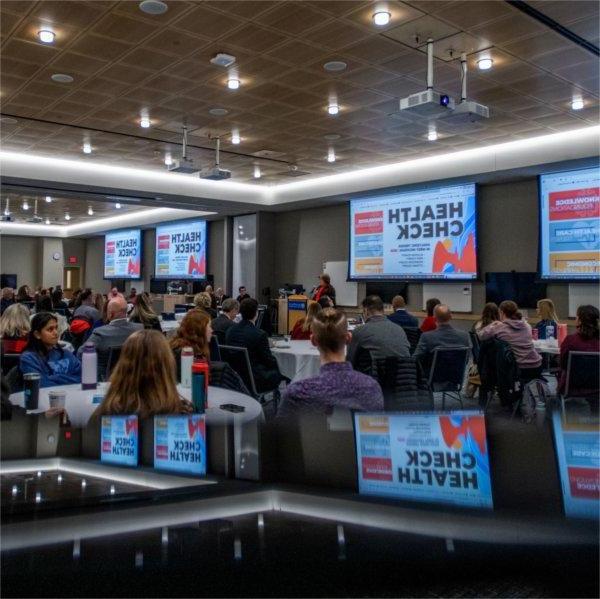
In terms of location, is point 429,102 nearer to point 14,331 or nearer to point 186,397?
point 186,397

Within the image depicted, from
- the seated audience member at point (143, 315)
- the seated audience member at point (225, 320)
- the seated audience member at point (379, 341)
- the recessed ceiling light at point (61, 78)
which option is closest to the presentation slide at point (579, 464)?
the seated audience member at point (379, 341)

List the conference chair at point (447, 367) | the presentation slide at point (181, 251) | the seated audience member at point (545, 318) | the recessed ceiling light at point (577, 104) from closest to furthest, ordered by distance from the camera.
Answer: the conference chair at point (447, 367), the recessed ceiling light at point (577, 104), the seated audience member at point (545, 318), the presentation slide at point (181, 251)

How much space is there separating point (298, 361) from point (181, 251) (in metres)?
11.5

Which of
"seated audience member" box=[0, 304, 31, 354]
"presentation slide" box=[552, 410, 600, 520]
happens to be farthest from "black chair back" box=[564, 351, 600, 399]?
"seated audience member" box=[0, 304, 31, 354]

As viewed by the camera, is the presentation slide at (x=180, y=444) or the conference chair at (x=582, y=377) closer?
the presentation slide at (x=180, y=444)

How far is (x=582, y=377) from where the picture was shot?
4871 mm

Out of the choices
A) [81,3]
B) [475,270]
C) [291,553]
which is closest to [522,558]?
[291,553]

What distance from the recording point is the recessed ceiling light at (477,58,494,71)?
19.4 feet

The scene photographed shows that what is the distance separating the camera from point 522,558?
0.80 metres

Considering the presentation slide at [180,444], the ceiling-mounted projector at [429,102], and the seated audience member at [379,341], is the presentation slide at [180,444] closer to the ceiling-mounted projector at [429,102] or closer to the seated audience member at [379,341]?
the seated audience member at [379,341]

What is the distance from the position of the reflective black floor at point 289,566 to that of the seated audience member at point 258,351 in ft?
14.3

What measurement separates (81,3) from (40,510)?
16.4ft

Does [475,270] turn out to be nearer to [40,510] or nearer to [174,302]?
[174,302]

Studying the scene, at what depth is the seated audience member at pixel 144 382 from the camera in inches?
88.8
